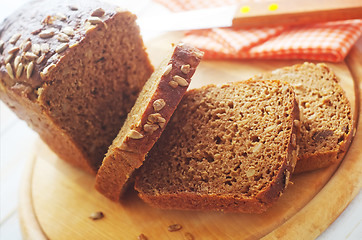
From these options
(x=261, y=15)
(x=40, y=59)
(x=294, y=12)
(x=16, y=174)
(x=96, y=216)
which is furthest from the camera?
(x=16, y=174)

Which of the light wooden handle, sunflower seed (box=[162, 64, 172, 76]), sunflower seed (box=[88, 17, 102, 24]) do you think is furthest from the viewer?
the light wooden handle

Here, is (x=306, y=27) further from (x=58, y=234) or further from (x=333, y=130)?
(x=58, y=234)

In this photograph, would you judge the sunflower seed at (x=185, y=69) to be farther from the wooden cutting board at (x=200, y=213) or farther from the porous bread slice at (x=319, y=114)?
the wooden cutting board at (x=200, y=213)

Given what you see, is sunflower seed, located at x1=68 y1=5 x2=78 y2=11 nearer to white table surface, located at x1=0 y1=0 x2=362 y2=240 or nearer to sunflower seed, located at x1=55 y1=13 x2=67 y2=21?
sunflower seed, located at x1=55 y1=13 x2=67 y2=21

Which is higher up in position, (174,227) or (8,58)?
(8,58)

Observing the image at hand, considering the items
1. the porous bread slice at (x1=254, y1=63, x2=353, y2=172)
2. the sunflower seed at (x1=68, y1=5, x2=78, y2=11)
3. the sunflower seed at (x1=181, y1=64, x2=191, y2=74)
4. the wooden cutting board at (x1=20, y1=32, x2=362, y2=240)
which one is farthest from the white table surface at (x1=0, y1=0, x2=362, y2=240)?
the sunflower seed at (x1=68, y1=5, x2=78, y2=11)

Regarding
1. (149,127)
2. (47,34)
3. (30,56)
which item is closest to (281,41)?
(149,127)

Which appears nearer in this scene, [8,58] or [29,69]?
[29,69]

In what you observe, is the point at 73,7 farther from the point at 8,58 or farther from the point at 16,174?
the point at 16,174
